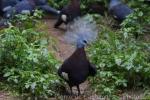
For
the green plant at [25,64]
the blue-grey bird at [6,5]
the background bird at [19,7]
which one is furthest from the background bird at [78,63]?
the blue-grey bird at [6,5]

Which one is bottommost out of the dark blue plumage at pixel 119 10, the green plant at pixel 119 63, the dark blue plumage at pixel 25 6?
the green plant at pixel 119 63

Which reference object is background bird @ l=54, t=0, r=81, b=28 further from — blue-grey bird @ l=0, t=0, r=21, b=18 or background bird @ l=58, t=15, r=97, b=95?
background bird @ l=58, t=15, r=97, b=95

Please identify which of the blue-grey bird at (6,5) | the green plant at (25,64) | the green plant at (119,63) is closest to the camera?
the green plant at (25,64)

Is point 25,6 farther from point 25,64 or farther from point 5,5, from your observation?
point 25,64

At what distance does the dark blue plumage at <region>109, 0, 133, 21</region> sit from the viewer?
A: 7.95m

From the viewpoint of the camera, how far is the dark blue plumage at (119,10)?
26.1 feet

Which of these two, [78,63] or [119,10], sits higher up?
[78,63]

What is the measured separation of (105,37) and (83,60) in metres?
1.95

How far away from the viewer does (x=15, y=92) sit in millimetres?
5148

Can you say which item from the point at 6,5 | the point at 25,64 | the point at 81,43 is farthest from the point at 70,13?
the point at 81,43

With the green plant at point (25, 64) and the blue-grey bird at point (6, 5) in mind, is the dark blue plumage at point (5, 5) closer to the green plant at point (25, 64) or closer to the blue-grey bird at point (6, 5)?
the blue-grey bird at point (6, 5)

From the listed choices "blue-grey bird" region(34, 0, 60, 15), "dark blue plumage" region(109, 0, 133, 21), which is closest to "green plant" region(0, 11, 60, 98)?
"dark blue plumage" region(109, 0, 133, 21)

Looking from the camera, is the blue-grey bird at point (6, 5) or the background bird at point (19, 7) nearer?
the background bird at point (19, 7)

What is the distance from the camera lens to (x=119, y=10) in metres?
8.07
